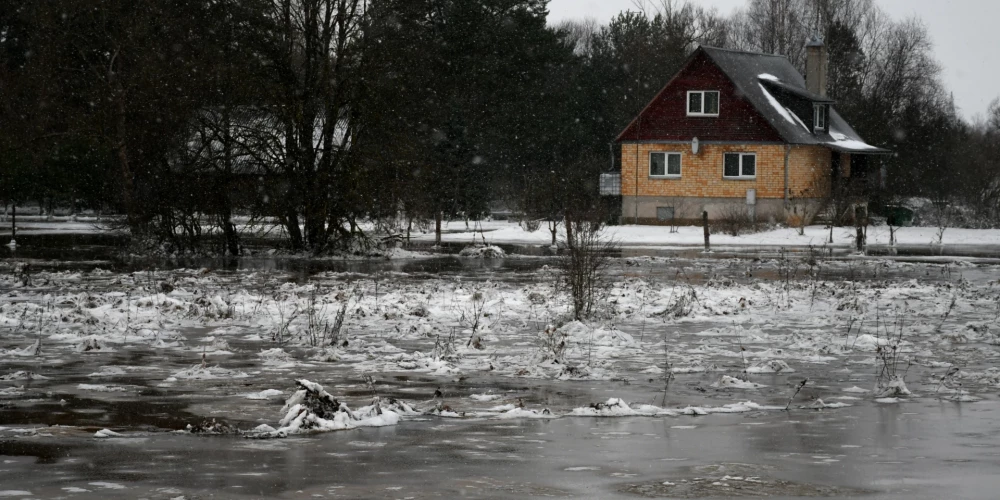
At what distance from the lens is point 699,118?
53.5m

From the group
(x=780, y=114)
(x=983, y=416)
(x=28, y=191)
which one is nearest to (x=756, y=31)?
(x=780, y=114)

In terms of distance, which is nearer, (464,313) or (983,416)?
(983,416)

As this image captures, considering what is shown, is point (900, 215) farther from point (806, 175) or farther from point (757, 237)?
point (757, 237)

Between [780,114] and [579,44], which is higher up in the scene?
[579,44]

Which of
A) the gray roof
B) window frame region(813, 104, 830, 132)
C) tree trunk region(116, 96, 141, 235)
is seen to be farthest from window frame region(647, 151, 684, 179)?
tree trunk region(116, 96, 141, 235)

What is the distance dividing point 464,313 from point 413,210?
17.3 m

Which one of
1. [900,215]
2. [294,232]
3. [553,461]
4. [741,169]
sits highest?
[741,169]

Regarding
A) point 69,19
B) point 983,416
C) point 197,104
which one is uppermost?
point 69,19

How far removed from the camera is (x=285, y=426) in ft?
29.1

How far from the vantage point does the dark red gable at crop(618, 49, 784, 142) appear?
172 feet

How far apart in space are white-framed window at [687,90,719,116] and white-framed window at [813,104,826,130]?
4.65 m

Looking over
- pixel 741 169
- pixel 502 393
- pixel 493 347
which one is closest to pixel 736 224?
pixel 741 169

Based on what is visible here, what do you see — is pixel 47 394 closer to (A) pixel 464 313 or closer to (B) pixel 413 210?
(A) pixel 464 313

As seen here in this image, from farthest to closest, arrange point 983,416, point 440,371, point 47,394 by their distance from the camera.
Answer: point 440,371
point 47,394
point 983,416
